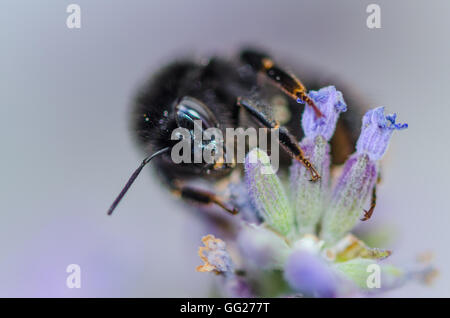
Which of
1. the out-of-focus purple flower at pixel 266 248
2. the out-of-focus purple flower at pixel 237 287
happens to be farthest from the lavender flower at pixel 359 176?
the out-of-focus purple flower at pixel 237 287

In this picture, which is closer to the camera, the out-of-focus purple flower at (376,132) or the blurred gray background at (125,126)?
the out-of-focus purple flower at (376,132)

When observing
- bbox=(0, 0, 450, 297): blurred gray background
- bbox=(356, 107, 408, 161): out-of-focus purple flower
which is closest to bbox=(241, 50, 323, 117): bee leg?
bbox=(356, 107, 408, 161): out-of-focus purple flower

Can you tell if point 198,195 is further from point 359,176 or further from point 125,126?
point 359,176

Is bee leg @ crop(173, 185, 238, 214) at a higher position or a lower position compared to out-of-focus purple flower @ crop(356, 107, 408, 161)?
lower

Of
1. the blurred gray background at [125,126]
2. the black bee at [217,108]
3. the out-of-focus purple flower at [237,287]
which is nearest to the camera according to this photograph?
the black bee at [217,108]

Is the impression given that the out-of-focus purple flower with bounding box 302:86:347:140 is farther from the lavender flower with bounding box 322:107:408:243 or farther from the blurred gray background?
the blurred gray background

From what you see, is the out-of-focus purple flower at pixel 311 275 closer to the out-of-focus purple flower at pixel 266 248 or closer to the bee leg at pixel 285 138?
the out-of-focus purple flower at pixel 266 248
